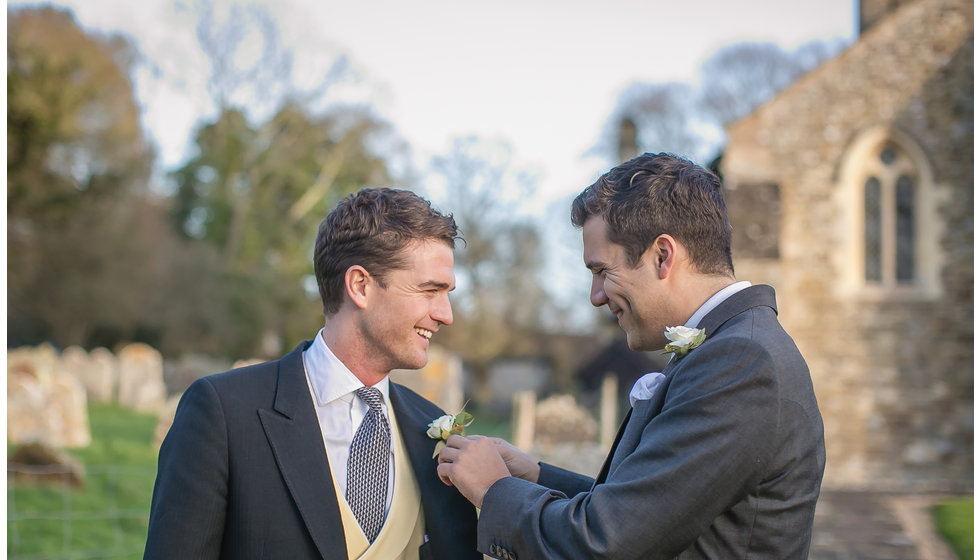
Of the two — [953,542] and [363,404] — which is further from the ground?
[363,404]

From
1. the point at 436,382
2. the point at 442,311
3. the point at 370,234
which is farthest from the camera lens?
the point at 436,382

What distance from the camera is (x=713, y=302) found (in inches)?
93.6

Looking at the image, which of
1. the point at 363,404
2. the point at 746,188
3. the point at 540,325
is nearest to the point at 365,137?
the point at 540,325

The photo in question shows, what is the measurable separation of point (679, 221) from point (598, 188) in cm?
27

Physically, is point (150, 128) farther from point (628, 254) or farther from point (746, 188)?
point (628, 254)

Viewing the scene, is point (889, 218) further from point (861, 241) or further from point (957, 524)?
point (957, 524)

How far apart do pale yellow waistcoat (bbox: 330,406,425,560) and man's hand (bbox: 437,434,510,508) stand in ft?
0.58

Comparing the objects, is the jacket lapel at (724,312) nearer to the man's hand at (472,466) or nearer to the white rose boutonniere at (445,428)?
the man's hand at (472,466)

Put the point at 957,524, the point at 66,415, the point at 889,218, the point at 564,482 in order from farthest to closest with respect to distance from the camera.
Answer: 1. the point at 889,218
2. the point at 66,415
3. the point at 957,524
4. the point at 564,482

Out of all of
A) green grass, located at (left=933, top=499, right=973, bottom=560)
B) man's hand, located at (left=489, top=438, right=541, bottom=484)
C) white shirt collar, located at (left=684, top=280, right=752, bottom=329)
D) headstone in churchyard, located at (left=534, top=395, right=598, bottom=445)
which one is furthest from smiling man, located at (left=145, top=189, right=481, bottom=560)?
headstone in churchyard, located at (left=534, top=395, right=598, bottom=445)

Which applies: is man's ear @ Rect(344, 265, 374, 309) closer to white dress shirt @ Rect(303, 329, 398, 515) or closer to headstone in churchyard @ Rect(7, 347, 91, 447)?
white dress shirt @ Rect(303, 329, 398, 515)

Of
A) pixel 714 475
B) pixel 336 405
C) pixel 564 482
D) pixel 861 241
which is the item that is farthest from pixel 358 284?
pixel 861 241

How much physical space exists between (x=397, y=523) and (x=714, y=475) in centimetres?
114

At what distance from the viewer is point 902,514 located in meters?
11.2
